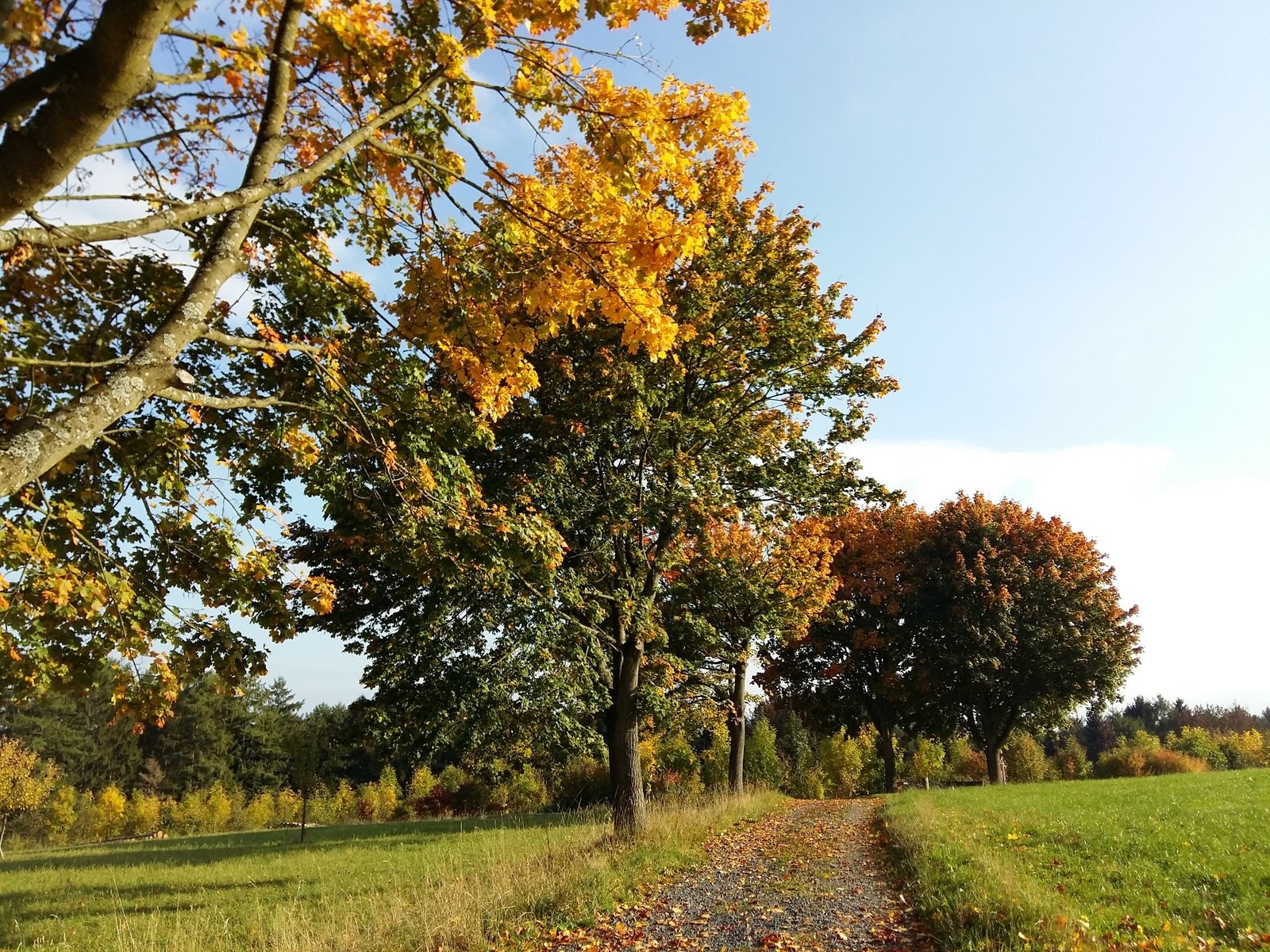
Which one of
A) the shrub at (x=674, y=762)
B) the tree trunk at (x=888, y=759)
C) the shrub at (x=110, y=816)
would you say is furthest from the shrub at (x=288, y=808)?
the tree trunk at (x=888, y=759)

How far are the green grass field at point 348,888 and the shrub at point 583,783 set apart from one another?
253 inches

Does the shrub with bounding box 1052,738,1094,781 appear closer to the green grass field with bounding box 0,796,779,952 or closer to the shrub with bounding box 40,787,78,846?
the green grass field with bounding box 0,796,779,952

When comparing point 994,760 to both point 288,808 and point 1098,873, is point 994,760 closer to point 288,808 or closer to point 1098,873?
point 1098,873

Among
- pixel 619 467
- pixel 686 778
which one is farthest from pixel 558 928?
pixel 686 778

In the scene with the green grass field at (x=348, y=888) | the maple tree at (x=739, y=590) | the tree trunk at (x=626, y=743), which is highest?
the maple tree at (x=739, y=590)

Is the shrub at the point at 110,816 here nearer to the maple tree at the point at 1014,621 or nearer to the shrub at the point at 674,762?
the shrub at the point at 674,762

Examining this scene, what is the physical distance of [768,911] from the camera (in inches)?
283

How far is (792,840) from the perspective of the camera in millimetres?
12625

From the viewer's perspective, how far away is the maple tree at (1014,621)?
1204 inches

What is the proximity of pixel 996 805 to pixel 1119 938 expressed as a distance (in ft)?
43.4

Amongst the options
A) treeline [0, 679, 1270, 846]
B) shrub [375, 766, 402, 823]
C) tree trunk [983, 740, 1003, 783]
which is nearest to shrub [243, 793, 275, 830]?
treeline [0, 679, 1270, 846]

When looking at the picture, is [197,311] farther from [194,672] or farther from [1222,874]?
[1222,874]

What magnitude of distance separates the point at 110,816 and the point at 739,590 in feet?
154

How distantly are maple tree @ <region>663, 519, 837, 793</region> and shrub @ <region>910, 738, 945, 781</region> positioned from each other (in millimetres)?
29225
